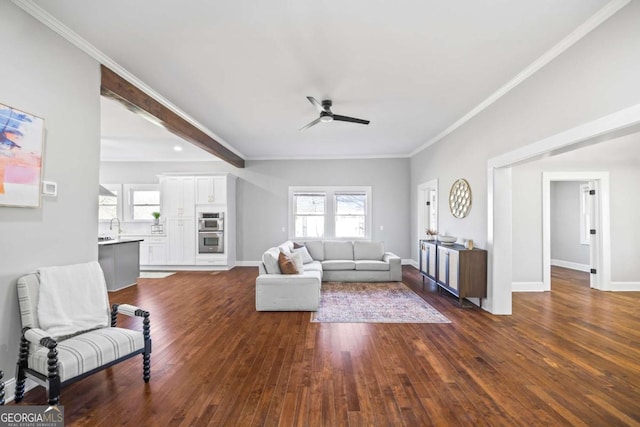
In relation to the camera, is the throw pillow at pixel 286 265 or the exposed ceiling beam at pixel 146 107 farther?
the throw pillow at pixel 286 265

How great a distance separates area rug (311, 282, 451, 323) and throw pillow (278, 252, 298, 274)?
691 millimetres

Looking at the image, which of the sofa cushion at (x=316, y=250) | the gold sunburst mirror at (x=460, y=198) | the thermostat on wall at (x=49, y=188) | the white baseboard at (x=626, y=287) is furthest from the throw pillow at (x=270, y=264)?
the white baseboard at (x=626, y=287)

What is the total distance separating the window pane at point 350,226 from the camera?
8.06 m

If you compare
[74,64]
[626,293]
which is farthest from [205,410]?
[626,293]

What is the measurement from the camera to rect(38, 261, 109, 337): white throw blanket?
7.32ft

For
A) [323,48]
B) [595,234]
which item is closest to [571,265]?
[595,234]

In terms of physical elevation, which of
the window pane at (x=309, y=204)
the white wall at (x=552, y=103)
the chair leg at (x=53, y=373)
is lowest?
the chair leg at (x=53, y=373)

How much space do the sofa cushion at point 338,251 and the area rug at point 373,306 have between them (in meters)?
0.91

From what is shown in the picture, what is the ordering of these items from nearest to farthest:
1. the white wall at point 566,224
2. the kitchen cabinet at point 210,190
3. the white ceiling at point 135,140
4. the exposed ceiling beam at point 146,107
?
the exposed ceiling beam at point 146,107, the white ceiling at point 135,140, the white wall at point 566,224, the kitchen cabinet at point 210,190

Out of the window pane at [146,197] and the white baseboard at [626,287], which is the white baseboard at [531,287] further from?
the window pane at [146,197]

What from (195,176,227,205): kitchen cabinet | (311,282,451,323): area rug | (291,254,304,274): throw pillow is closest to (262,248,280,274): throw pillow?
(291,254,304,274): throw pillow

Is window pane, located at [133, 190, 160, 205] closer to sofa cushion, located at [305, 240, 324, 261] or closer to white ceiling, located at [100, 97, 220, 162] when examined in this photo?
white ceiling, located at [100, 97, 220, 162]

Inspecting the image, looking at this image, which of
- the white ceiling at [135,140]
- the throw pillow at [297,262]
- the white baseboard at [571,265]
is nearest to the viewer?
the throw pillow at [297,262]

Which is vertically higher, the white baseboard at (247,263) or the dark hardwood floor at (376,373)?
the white baseboard at (247,263)
